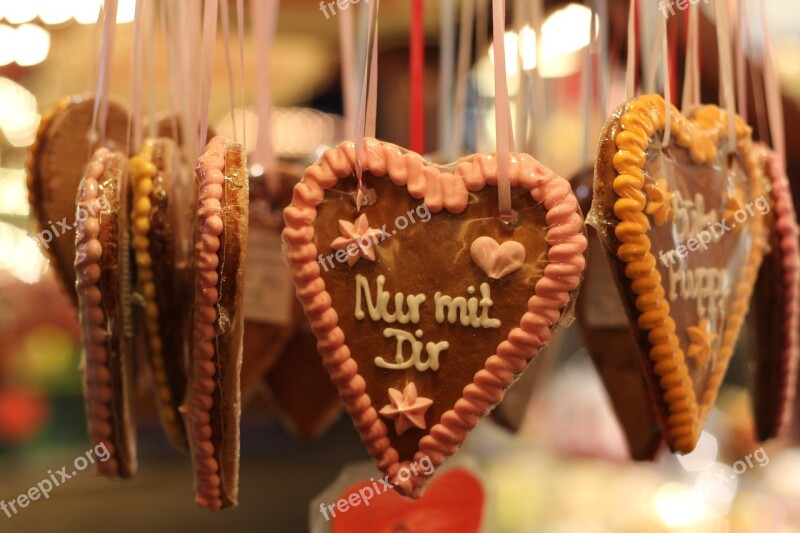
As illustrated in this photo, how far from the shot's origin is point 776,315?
34.2 inches

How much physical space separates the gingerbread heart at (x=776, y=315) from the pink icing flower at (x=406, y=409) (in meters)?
0.43

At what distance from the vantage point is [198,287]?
0.61 metres

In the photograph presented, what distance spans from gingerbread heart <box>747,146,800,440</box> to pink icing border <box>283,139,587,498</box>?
328 millimetres

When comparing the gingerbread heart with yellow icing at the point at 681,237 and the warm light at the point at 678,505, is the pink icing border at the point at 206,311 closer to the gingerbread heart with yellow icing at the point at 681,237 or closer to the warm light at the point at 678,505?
the gingerbread heart with yellow icing at the point at 681,237

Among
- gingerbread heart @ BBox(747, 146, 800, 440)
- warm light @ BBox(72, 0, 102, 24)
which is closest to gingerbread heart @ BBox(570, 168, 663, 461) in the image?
gingerbread heart @ BBox(747, 146, 800, 440)

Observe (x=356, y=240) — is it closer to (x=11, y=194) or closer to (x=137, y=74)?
(x=137, y=74)

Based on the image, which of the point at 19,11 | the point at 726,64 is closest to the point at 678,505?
the point at 726,64

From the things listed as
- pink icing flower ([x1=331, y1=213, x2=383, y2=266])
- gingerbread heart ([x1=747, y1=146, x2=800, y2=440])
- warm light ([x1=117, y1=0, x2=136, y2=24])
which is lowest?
gingerbread heart ([x1=747, y1=146, x2=800, y2=440])

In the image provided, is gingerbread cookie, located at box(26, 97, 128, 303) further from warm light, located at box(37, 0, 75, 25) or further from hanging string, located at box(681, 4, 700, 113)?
warm light, located at box(37, 0, 75, 25)

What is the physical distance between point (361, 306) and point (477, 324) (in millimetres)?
95

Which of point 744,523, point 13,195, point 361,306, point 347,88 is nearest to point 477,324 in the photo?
point 361,306

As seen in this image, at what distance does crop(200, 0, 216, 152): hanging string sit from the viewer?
0.68 metres

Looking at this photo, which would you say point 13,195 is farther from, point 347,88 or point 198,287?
point 198,287

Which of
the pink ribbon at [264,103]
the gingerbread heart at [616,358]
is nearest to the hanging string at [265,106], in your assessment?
the pink ribbon at [264,103]
